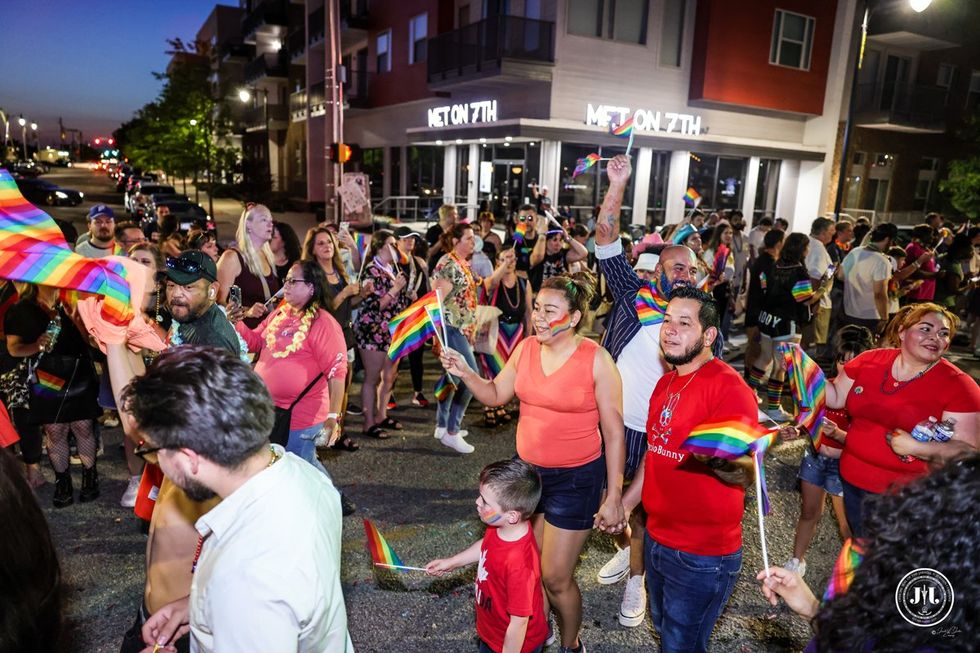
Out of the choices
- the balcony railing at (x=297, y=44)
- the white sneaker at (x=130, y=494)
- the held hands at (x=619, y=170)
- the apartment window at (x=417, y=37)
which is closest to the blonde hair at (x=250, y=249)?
the white sneaker at (x=130, y=494)

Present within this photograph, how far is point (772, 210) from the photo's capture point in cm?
2372

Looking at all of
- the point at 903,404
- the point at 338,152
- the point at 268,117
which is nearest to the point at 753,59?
the point at 338,152

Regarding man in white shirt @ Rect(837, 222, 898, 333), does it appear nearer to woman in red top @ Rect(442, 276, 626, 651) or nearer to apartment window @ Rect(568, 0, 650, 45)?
woman in red top @ Rect(442, 276, 626, 651)

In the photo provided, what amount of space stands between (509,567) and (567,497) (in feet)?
2.18

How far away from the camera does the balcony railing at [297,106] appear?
34.0 m

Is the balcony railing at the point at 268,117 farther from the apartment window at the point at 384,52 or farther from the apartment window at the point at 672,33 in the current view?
the apartment window at the point at 672,33

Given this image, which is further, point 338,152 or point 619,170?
point 338,152

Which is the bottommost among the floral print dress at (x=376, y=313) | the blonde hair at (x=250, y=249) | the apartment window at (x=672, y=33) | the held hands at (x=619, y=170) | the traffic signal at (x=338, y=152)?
the floral print dress at (x=376, y=313)

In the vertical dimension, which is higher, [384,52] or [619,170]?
[384,52]

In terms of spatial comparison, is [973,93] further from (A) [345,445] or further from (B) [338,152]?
(A) [345,445]

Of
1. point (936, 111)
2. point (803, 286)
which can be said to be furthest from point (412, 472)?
point (936, 111)

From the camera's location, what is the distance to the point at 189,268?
360cm

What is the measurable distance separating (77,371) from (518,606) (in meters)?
4.08

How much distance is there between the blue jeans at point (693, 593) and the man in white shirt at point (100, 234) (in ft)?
21.4
